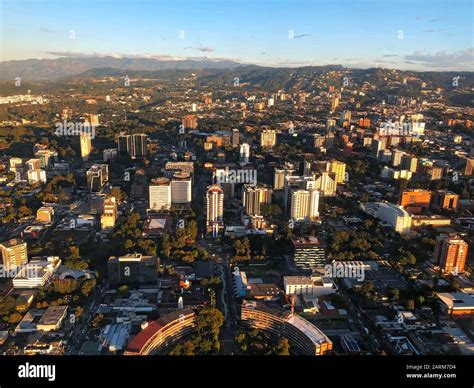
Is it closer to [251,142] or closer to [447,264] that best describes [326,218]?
[447,264]

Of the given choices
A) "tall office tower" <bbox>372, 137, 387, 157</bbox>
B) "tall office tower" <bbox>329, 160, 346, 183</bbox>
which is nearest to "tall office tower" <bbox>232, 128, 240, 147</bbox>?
"tall office tower" <bbox>329, 160, 346, 183</bbox>

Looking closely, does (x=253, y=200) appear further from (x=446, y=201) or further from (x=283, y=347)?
(x=283, y=347)

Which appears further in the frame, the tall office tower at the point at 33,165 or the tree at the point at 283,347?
the tall office tower at the point at 33,165

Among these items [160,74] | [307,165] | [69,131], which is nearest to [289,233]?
[307,165]

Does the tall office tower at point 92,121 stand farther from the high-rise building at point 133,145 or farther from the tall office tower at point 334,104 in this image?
the tall office tower at point 334,104

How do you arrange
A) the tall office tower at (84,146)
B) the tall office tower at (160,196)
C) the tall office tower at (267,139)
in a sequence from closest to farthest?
the tall office tower at (160,196) < the tall office tower at (84,146) < the tall office tower at (267,139)

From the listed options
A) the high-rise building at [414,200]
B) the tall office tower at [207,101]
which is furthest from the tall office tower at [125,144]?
the tall office tower at [207,101]

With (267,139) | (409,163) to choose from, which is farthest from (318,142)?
(409,163)
